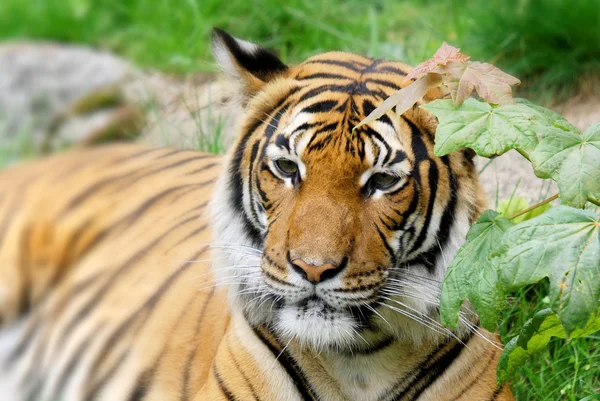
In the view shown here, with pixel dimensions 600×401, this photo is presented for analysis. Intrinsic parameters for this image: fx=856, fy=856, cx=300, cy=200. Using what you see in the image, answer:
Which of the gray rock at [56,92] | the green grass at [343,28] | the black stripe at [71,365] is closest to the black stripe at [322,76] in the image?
the black stripe at [71,365]

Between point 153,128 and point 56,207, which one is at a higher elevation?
point 153,128

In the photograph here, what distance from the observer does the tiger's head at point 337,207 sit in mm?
1858

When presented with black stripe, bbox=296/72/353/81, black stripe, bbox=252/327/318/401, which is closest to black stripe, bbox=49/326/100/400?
black stripe, bbox=252/327/318/401

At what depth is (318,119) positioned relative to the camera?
1.98m

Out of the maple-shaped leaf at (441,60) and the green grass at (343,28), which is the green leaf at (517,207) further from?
the green grass at (343,28)

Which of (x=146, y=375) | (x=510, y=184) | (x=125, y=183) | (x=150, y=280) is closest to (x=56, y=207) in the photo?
(x=125, y=183)

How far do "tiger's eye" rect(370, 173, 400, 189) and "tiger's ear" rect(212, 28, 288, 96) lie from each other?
451 millimetres

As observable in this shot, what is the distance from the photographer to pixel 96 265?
2994mm

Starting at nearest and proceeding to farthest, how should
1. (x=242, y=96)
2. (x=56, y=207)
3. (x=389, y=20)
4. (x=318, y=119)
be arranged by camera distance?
(x=318, y=119)
(x=242, y=96)
(x=56, y=207)
(x=389, y=20)

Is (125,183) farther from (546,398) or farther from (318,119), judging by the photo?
(546,398)

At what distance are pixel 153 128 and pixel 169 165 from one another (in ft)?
4.56

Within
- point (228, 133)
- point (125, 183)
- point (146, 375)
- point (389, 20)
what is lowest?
point (146, 375)

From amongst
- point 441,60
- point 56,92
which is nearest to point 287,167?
point 441,60

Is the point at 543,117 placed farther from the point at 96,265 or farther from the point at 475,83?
the point at 96,265
